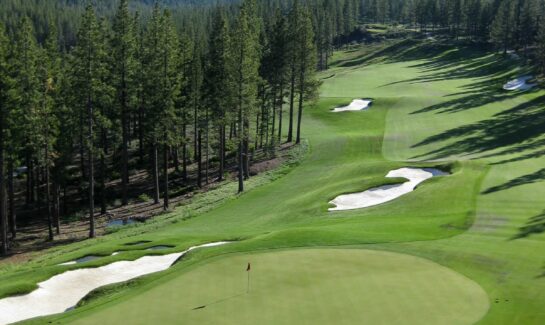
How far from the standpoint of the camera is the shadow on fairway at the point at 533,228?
27422 millimetres

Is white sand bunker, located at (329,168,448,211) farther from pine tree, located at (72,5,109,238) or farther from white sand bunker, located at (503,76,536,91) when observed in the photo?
white sand bunker, located at (503,76,536,91)

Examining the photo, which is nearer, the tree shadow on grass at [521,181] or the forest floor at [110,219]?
the tree shadow on grass at [521,181]

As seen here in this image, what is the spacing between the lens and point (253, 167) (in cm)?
6050

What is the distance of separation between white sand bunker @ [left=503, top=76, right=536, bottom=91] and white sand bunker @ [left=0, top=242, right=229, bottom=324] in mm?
71406

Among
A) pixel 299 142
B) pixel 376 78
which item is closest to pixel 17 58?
pixel 299 142

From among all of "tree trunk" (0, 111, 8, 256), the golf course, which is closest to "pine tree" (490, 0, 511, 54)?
the golf course

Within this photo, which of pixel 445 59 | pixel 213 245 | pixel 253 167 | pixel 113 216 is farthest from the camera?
pixel 445 59

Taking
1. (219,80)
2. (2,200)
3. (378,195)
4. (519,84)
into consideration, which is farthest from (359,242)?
(519,84)

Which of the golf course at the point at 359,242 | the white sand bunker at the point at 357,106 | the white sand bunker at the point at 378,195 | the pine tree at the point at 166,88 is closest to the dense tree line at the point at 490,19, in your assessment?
the white sand bunker at the point at 357,106

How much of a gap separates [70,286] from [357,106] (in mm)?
60966

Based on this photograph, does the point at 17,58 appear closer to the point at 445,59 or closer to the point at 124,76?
the point at 124,76

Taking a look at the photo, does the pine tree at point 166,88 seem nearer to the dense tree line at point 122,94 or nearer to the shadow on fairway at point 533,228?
the dense tree line at point 122,94

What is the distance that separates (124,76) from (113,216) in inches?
534

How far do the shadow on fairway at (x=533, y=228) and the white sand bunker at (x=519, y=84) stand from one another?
6135 centimetres
